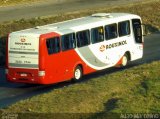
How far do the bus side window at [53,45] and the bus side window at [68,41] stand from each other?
0.42 meters

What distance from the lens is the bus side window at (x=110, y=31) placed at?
3165cm

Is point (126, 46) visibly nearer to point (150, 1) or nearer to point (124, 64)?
point (124, 64)

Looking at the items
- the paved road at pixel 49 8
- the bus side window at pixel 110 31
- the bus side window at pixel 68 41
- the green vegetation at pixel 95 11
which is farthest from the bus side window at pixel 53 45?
the paved road at pixel 49 8

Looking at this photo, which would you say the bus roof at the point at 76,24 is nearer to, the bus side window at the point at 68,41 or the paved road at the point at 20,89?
the bus side window at the point at 68,41

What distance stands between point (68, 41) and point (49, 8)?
2659 centimetres

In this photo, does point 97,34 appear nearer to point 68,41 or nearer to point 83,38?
point 83,38

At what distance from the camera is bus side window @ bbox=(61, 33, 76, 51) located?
28.4 metres

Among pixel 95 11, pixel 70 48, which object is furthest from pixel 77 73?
pixel 95 11

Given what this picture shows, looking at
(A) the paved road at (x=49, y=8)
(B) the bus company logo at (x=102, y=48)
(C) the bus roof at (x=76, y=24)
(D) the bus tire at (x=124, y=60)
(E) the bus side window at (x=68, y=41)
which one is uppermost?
(C) the bus roof at (x=76, y=24)

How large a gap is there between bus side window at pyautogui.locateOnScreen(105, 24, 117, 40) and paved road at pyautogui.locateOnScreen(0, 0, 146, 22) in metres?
16.1

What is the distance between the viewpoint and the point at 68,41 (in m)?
28.7

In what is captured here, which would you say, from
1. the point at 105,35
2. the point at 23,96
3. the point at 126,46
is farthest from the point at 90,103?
the point at 126,46

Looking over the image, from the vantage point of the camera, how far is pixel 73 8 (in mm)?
54875

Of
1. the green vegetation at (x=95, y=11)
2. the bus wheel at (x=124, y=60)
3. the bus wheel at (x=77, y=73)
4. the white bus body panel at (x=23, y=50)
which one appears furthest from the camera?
the green vegetation at (x=95, y=11)
